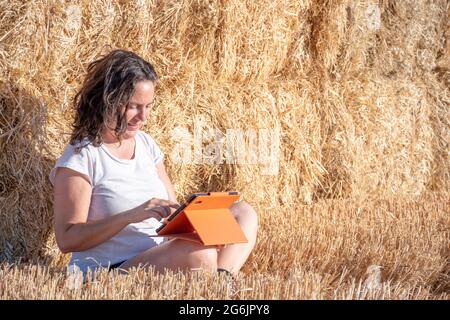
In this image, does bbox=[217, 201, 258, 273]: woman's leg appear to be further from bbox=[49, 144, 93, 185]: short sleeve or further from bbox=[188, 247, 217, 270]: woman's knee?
bbox=[49, 144, 93, 185]: short sleeve

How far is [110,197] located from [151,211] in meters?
0.29

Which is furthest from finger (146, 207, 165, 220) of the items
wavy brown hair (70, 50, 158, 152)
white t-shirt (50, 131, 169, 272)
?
wavy brown hair (70, 50, 158, 152)

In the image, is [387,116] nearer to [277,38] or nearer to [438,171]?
[438,171]

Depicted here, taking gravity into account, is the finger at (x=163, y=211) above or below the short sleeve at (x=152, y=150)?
below

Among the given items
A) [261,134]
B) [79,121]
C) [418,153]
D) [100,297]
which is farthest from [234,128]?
[100,297]

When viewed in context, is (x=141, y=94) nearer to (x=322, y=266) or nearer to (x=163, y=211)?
(x=163, y=211)

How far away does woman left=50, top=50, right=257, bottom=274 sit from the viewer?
9.47 ft

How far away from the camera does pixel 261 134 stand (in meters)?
4.39

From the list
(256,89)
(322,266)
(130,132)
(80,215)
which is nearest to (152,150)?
(130,132)

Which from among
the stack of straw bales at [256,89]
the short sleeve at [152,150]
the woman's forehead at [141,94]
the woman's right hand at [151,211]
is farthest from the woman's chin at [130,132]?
the stack of straw bales at [256,89]

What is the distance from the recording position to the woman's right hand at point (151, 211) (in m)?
2.82

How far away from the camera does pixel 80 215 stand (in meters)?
2.95

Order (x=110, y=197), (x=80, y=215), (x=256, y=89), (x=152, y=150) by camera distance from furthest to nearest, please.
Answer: (x=256, y=89), (x=152, y=150), (x=110, y=197), (x=80, y=215)

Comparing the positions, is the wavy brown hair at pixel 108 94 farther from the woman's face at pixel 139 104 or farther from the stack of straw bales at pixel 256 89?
the stack of straw bales at pixel 256 89
